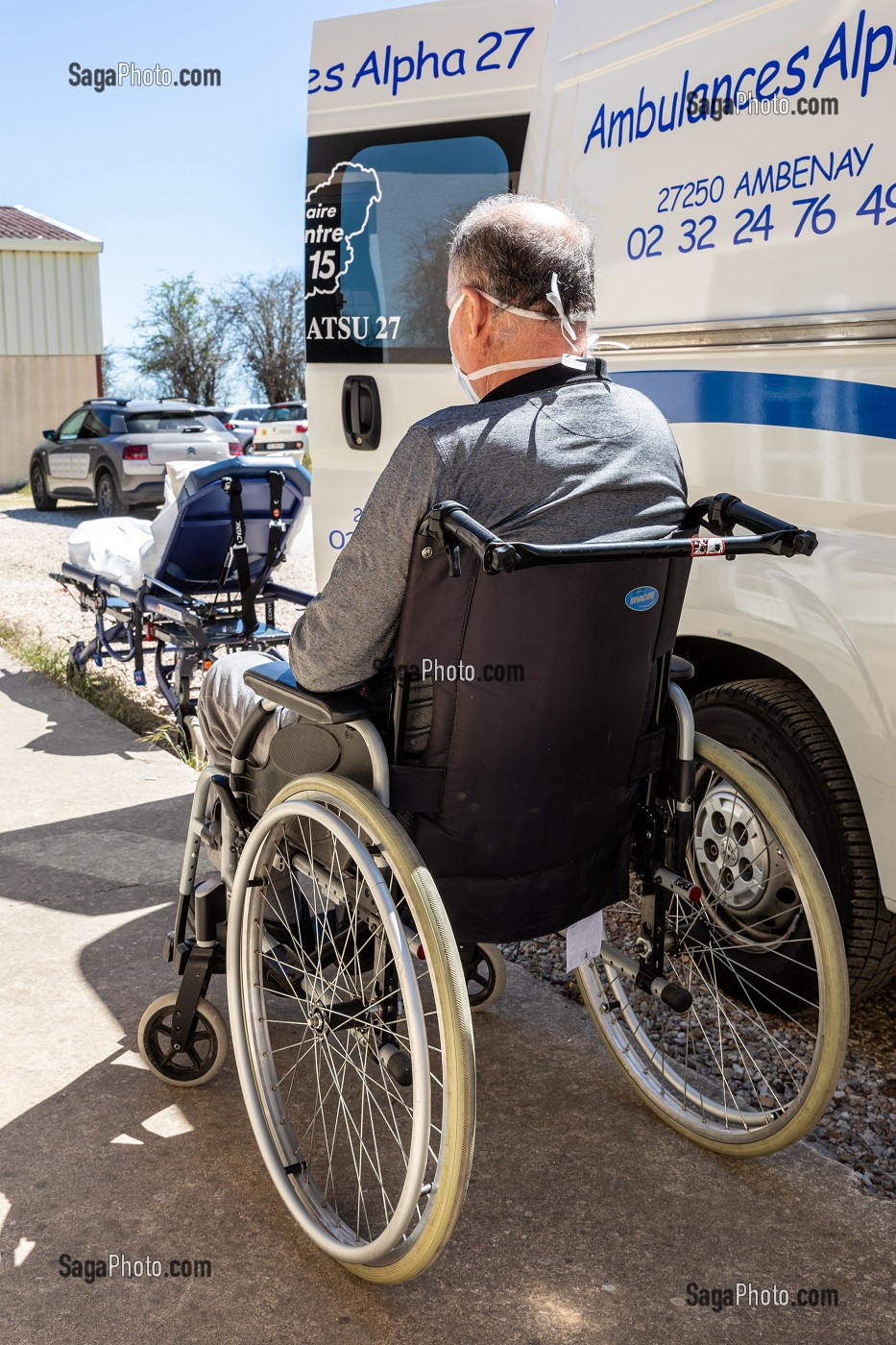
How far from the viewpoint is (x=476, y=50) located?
3969 millimetres

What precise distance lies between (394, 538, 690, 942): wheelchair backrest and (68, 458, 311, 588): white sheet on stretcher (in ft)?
12.7

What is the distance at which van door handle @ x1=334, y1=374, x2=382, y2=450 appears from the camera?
4258mm

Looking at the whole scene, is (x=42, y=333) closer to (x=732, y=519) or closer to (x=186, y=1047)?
(x=186, y=1047)

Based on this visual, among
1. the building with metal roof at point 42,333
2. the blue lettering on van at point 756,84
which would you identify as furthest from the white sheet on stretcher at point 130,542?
the building with metal roof at point 42,333

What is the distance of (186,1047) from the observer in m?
2.94

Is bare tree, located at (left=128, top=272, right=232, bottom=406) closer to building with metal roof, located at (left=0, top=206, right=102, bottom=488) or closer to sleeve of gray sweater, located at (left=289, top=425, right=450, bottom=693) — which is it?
building with metal roof, located at (left=0, top=206, right=102, bottom=488)

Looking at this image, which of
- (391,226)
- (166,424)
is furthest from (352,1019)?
(166,424)

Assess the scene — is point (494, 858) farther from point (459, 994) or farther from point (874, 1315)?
point (874, 1315)

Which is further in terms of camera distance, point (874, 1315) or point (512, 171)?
point (512, 171)

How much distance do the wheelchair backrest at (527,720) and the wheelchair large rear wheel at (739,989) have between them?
1.06 ft

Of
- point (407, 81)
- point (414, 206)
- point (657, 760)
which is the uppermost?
point (407, 81)

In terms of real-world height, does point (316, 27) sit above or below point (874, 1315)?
above

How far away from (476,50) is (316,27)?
67cm

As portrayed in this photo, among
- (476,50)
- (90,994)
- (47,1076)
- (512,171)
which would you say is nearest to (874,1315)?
(47,1076)
